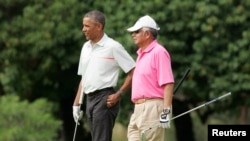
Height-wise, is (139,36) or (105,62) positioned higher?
(139,36)

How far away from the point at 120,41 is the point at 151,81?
1156 cm

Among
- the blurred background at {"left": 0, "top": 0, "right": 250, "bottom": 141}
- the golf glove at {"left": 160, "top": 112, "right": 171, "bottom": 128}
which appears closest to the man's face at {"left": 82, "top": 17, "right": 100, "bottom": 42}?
the golf glove at {"left": 160, "top": 112, "right": 171, "bottom": 128}

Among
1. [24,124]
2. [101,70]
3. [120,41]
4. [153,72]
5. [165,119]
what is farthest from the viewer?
[120,41]

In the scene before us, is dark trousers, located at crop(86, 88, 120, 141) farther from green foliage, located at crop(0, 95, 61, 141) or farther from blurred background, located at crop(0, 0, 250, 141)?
blurred background, located at crop(0, 0, 250, 141)

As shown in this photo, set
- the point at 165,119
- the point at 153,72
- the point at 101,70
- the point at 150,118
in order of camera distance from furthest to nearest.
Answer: the point at 101,70 < the point at 150,118 < the point at 153,72 < the point at 165,119

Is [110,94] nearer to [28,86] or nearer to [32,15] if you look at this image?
[32,15]

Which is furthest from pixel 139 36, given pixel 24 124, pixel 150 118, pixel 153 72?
pixel 24 124

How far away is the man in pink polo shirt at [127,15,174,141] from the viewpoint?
770cm

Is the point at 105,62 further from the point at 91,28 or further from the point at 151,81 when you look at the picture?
the point at 151,81

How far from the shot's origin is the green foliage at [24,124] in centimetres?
1697

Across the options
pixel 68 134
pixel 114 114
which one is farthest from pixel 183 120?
pixel 114 114

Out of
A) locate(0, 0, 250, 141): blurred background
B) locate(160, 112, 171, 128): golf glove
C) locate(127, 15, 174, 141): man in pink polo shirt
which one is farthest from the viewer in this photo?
locate(0, 0, 250, 141): blurred background

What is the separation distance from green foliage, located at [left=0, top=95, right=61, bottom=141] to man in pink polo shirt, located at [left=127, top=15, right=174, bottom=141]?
9088 mm

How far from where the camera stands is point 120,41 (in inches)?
761
